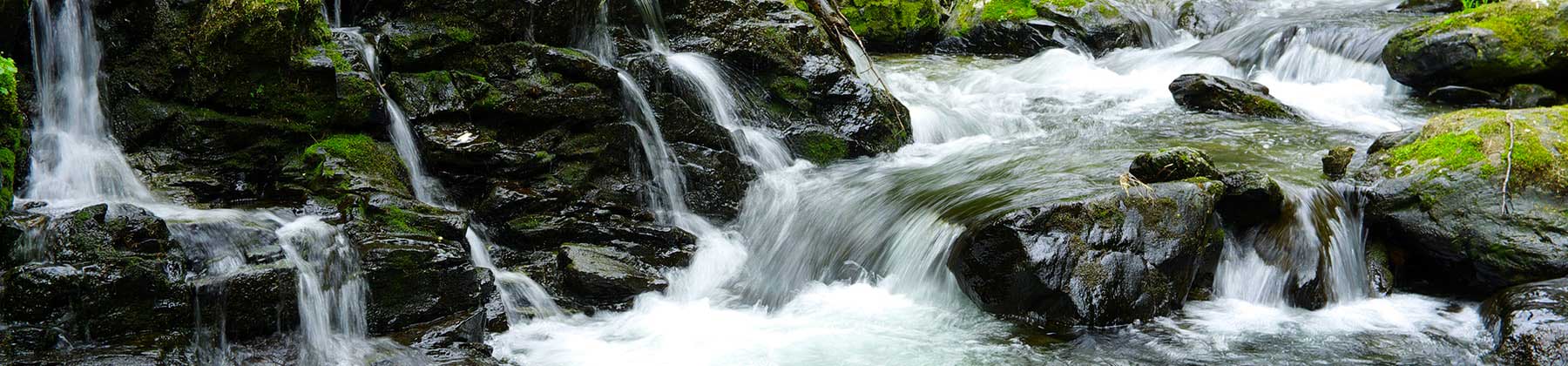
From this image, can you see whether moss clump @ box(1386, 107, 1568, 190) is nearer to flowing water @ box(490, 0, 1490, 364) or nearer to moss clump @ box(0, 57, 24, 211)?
flowing water @ box(490, 0, 1490, 364)

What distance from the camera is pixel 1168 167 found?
679 centimetres

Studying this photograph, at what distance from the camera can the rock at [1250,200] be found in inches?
267

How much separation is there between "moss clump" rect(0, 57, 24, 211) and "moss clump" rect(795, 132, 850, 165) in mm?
5450

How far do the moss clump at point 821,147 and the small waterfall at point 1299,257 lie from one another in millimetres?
3354

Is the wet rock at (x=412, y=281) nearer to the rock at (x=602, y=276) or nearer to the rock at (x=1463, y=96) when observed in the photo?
the rock at (x=602, y=276)

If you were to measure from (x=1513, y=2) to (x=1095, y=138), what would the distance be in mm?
5073

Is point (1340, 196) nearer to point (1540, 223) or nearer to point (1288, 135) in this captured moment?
point (1540, 223)

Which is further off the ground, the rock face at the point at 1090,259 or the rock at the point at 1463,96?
the rock at the point at 1463,96

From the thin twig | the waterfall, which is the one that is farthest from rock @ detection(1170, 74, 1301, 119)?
the waterfall

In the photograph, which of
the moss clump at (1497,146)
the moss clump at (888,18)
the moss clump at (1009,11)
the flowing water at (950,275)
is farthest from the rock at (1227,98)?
the moss clump at (888,18)

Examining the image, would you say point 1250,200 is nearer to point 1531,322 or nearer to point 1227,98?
point 1531,322

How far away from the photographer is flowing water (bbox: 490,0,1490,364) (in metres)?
5.77

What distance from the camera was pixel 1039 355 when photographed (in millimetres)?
5641

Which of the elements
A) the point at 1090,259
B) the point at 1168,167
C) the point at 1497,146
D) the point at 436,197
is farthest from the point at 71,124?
the point at 1497,146
